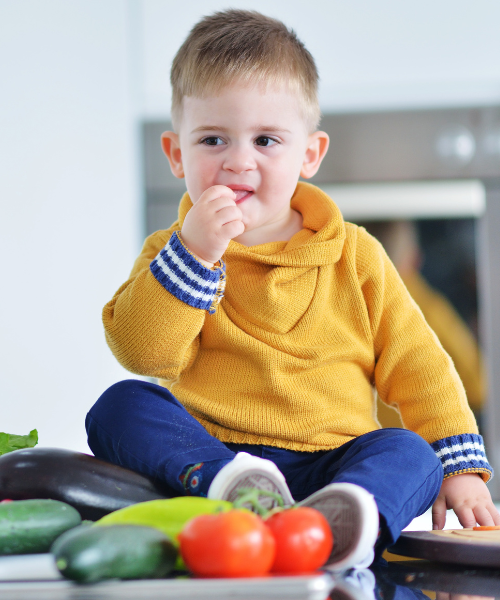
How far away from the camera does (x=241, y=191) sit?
4.01ft

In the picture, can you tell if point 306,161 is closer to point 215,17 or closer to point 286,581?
point 215,17

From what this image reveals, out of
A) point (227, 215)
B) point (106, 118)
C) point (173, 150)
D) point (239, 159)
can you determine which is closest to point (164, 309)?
point (227, 215)

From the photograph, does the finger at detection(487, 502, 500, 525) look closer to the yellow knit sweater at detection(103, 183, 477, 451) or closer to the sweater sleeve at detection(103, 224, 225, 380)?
the yellow knit sweater at detection(103, 183, 477, 451)

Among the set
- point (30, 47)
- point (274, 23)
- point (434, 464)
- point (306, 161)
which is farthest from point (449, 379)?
point (30, 47)

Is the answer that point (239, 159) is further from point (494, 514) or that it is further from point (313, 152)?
point (494, 514)

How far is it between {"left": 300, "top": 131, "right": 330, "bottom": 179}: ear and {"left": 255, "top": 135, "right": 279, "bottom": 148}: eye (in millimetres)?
145

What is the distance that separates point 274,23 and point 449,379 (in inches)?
28.2

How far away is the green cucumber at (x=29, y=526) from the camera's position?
2.63 feet

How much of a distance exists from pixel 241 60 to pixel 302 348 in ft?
1.59

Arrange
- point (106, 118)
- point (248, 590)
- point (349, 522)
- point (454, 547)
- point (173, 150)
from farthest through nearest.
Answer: point (106, 118) → point (173, 150) → point (454, 547) → point (349, 522) → point (248, 590)

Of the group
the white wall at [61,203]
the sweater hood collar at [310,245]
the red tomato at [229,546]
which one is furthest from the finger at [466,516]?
the white wall at [61,203]

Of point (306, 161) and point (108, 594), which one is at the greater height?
point (306, 161)

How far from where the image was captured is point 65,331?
7.82 ft

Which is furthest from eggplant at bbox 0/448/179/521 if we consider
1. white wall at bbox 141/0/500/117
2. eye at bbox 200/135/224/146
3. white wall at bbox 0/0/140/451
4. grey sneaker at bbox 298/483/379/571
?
white wall at bbox 141/0/500/117
